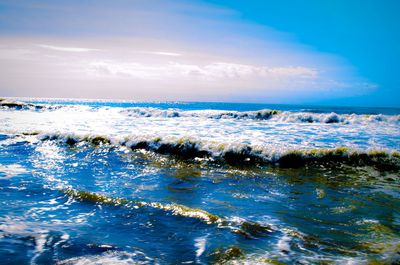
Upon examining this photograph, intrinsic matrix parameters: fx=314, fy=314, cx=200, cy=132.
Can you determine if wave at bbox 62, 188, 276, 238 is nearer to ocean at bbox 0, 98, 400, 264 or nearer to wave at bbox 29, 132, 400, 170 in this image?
ocean at bbox 0, 98, 400, 264

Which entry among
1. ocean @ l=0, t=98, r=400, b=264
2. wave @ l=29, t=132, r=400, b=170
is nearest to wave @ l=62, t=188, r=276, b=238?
ocean @ l=0, t=98, r=400, b=264

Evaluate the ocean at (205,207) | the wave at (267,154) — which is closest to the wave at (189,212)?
the ocean at (205,207)

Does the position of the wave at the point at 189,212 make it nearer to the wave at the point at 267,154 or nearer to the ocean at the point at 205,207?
the ocean at the point at 205,207

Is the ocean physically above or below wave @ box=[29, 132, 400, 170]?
below

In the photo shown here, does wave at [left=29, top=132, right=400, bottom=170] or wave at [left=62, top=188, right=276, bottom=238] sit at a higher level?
wave at [left=29, top=132, right=400, bottom=170]

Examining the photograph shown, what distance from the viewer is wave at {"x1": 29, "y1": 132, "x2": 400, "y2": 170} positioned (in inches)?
394

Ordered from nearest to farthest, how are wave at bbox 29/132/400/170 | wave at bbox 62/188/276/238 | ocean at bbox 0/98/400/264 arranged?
ocean at bbox 0/98/400/264
wave at bbox 62/188/276/238
wave at bbox 29/132/400/170

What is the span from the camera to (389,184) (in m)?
7.24

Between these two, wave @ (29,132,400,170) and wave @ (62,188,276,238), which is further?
wave @ (29,132,400,170)

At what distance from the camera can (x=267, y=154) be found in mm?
10586

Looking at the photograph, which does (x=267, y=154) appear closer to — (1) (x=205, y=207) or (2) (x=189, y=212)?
(1) (x=205, y=207)

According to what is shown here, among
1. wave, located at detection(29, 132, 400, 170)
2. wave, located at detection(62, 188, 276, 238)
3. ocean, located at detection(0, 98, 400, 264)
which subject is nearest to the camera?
ocean, located at detection(0, 98, 400, 264)

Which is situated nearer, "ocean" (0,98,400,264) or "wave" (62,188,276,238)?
"ocean" (0,98,400,264)

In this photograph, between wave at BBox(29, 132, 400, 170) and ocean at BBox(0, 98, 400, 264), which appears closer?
ocean at BBox(0, 98, 400, 264)
